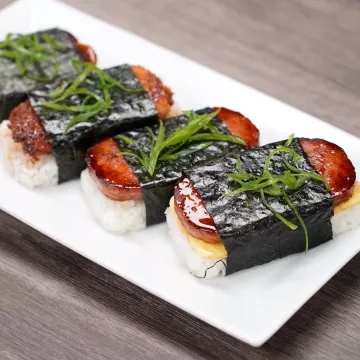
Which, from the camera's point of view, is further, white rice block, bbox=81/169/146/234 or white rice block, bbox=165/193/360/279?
white rice block, bbox=81/169/146/234

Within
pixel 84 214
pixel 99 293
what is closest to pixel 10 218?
pixel 84 214

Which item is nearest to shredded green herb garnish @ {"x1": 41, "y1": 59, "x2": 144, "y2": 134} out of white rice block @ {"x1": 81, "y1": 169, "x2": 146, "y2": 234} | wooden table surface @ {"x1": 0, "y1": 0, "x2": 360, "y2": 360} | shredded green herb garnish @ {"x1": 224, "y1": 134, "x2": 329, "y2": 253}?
white rice block @ {"x1": 81, "y1": 169, "x2": 146, "y2": 234}

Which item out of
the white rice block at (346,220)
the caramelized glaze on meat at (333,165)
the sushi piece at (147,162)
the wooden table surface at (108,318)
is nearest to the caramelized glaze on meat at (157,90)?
the sushi piece at (147,162)

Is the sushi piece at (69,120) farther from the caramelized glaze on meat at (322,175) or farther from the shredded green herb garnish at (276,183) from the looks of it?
the shredded green herb garnish at (276,183)

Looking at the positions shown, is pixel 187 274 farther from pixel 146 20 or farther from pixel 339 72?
pixel 146 20

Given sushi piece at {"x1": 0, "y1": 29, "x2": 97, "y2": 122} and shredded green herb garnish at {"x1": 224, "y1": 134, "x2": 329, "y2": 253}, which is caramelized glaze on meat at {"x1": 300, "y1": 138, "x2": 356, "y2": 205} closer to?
shredded green herb garnish at {"x1": 224, "y1": 134, "x2": 329, "y2": 253}

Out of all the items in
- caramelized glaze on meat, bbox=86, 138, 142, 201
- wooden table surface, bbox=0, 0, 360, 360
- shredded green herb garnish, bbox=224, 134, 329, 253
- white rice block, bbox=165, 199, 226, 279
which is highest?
shredded green herb garnish, bbox=224, 134, 329, 253
